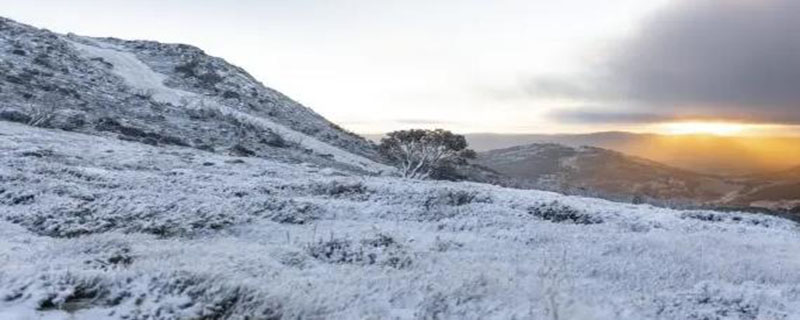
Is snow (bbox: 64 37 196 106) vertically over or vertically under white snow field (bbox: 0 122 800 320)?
over

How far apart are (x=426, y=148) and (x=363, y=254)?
46218 mm

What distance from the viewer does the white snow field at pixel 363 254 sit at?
10773mm

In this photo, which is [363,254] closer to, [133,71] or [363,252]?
[363,252]

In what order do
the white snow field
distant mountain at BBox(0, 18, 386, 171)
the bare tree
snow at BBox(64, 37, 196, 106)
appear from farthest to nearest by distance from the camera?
snow at BBox(64, 37, 196, 106), distant mountain at BBox(0, 18, 386, 171), the bare tree, the white snow field

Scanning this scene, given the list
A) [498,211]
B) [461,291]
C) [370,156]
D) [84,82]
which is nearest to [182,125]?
[84,82]

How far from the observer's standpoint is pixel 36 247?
14547mm

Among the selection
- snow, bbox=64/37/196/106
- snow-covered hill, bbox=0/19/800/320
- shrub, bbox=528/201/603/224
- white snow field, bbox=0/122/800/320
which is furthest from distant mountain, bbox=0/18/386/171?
shrub, bbox=528/201/603/224

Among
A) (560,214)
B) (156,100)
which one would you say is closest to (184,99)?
(156,100)

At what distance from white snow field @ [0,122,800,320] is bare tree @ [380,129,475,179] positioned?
32.3 meters

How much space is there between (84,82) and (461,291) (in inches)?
3542

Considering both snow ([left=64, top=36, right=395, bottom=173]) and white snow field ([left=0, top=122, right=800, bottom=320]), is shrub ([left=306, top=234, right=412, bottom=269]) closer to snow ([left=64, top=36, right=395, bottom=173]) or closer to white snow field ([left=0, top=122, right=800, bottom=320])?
white snow field ([left=0, top=122, right=800, bottom=320])

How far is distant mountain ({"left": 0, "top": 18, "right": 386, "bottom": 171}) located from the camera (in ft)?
227

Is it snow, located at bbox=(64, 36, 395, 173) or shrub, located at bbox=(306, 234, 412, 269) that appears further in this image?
snow, located at bbox=(64, 36, 395, 173)

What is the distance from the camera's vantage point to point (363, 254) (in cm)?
1548
